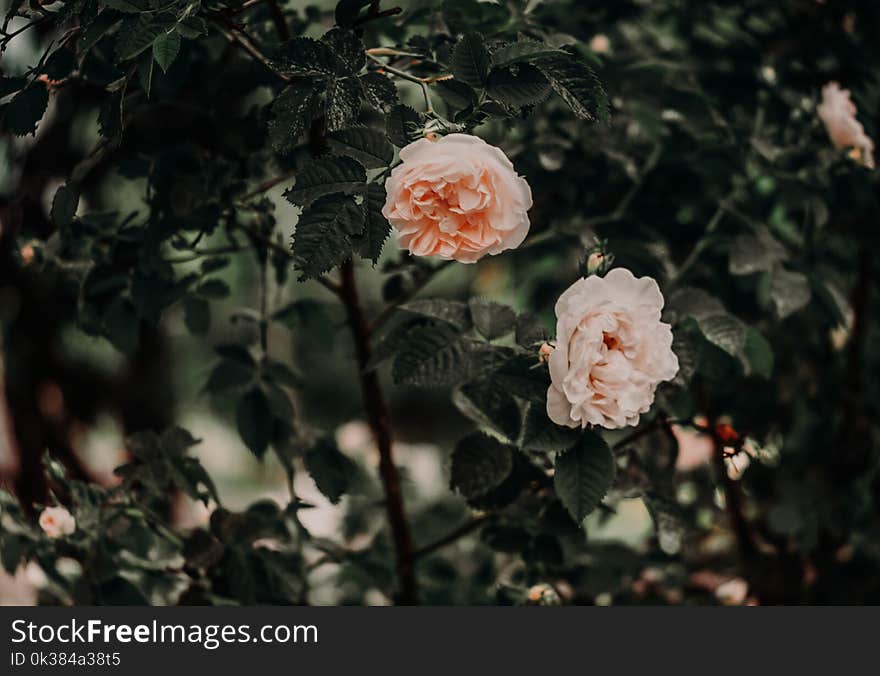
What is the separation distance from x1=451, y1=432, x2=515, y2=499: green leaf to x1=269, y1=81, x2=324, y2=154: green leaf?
0.34 m

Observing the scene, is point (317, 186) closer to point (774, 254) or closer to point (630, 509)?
point (774, 254)

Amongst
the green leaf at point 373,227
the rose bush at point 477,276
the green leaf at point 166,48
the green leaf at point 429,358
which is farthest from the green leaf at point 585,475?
the green leaf at point 166,48

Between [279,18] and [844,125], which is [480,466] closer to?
[279,18]

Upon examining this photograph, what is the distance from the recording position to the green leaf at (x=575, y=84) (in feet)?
2.32

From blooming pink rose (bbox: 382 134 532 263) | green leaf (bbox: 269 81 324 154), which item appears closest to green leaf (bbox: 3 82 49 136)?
green leaf (bbox: 269 81 324 154)

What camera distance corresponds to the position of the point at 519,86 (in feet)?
2.38

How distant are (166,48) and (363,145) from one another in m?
0.16

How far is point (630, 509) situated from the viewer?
3006mm

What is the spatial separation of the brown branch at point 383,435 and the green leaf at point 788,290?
48 cm

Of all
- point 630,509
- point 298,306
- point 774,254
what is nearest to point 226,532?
point 298,306

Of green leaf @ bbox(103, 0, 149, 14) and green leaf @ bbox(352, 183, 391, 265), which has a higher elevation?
green leaf @ bbox(103, 0, 149, 14)

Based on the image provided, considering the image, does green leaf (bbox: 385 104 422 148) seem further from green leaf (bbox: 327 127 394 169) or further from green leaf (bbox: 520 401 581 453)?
green leaf (bbox: 520 401 581 453)

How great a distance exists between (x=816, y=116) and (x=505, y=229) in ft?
2.38

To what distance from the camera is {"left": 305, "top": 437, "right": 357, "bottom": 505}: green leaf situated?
106 centimetres
